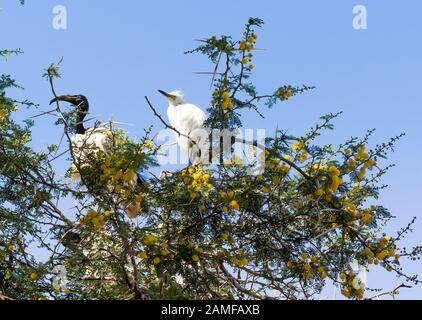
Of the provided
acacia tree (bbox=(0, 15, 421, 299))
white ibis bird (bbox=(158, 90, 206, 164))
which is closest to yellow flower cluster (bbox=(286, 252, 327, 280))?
acacia tree (bbox=(0, 15, 421, 299))

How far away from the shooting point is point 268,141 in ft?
11.9

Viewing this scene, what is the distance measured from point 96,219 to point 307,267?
1159mm

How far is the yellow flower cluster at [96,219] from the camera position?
333cm

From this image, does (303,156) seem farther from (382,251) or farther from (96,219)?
(96,219)

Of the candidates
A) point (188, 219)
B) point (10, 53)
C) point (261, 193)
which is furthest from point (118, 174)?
point (10, 53)

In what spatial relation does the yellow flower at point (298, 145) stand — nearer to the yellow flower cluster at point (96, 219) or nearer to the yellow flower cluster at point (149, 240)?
the yellow flower cluster at point (149, 240)

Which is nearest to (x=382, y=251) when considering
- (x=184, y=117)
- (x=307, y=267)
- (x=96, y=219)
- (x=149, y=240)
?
(x=307, y=267)

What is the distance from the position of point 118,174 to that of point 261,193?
0.82 metres

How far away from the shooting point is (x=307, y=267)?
A: 354 centimetres

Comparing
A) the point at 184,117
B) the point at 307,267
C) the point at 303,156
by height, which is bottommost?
the point at 307,267

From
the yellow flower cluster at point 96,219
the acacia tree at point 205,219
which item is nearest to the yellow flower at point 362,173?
the acacia tree at point 205,219

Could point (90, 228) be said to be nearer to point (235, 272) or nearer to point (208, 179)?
point (208, 179)

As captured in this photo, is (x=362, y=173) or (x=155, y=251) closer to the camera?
Answer: (x=155, y=251)

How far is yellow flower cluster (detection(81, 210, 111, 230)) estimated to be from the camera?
333cm
